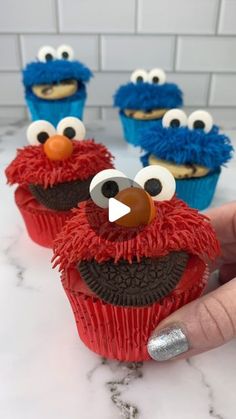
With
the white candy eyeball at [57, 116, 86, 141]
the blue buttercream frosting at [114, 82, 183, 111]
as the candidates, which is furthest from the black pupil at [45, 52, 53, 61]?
the white candy eyeball at [57, 116, 86, 141]

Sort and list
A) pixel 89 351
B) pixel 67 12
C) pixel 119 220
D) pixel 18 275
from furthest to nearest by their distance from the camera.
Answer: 1. pixel 67 12
2. pixel 18 275
3. pixel 89 351
4. pixel 119 220

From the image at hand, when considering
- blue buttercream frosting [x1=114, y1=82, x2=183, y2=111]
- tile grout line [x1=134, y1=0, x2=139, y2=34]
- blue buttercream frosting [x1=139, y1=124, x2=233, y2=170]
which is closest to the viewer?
blue buttercream frosting [x1=139, y1=124, x2=233, y2=170]

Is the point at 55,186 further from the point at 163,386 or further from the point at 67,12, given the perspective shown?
the point at 67,12

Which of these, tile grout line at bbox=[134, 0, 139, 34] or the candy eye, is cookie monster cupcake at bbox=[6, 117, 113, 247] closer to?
the candy eye

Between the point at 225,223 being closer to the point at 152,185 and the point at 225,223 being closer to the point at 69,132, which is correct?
the point at 152,185

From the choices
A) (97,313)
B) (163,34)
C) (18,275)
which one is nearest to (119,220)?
(97,313)

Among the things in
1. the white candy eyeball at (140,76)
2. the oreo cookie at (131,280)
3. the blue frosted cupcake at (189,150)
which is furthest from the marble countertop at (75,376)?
the white candy eyeball at (140,76)
